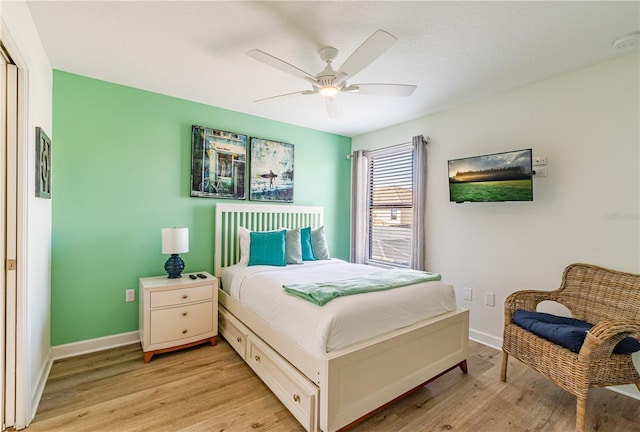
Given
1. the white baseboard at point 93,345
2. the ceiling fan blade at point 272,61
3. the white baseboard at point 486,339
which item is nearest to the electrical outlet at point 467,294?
the white baseboard at point 486,339

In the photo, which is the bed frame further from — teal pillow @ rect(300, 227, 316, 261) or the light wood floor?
teal pillow @ rect(300, 227, 316, 261)

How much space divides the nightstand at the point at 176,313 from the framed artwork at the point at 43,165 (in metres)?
1.04

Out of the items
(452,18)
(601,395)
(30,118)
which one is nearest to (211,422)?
(30,118)

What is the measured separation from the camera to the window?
4000 millimetres

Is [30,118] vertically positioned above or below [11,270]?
above

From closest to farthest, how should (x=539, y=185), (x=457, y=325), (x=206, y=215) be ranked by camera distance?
(x=457, y=325)
(x=539, y=185)
(x=206, y=215)

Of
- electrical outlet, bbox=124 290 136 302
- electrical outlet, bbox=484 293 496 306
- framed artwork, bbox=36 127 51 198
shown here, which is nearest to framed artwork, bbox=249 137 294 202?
electrical outlet, bbox=124 290 136 302

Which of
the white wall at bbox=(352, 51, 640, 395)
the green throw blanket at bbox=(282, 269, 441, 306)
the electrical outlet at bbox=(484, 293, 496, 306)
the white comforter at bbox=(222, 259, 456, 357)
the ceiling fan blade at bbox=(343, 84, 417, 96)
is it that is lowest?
the electrical outlet at bbox=(484, 293, 496, 306)

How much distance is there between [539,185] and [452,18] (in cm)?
176

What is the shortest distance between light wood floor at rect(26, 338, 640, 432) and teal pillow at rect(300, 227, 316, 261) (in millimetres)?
1353

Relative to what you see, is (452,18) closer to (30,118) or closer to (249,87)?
(249,87)

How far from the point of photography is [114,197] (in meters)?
2.85

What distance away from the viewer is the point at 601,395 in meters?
2.22

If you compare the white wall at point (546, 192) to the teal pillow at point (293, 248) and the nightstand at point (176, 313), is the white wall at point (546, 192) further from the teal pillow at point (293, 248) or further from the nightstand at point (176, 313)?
the nightstand at point (176, 313)
